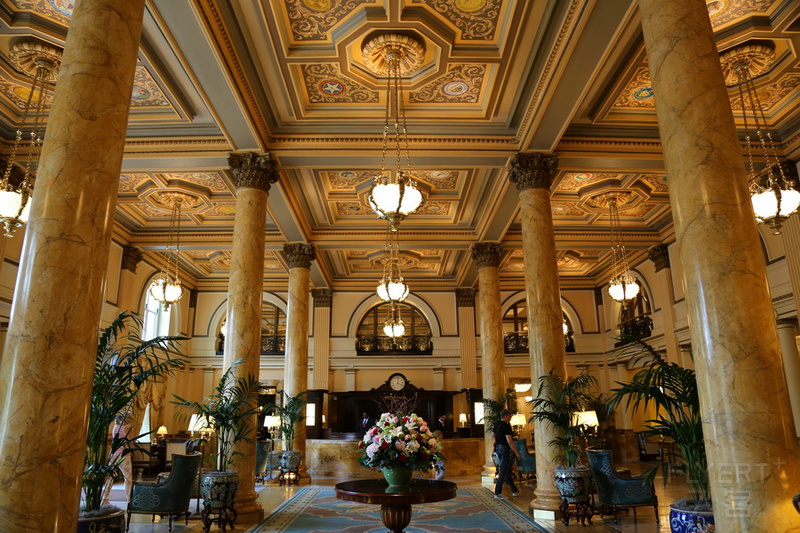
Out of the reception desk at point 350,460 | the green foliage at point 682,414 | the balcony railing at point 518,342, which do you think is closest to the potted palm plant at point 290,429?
the reception desk at point 350,460

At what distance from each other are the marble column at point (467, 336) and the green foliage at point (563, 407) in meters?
11.1

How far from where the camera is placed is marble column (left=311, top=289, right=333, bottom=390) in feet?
62.7

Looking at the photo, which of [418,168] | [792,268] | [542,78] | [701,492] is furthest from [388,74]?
[792,268]

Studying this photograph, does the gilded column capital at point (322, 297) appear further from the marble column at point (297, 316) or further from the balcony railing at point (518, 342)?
the balcony railing at point (518, 342)

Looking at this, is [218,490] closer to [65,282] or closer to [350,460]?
[65,282]

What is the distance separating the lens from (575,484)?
6957mm

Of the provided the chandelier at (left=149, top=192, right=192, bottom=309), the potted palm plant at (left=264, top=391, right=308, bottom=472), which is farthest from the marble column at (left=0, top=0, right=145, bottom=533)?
the potted palm plant at (left=264, top=391, right=308, bottom=472)

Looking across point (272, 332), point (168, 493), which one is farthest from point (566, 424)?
point (272, 332)

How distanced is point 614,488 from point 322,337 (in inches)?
537

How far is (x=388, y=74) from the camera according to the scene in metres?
7.44

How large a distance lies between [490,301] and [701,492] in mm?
9932

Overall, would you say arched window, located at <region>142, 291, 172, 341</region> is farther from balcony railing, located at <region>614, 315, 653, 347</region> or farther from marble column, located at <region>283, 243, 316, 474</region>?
balcony railing, located at <region>614, 315, 653, 347</region>

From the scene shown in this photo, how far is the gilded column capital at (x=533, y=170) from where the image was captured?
8.98m

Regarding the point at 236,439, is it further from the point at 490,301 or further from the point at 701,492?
the point at 490,301
